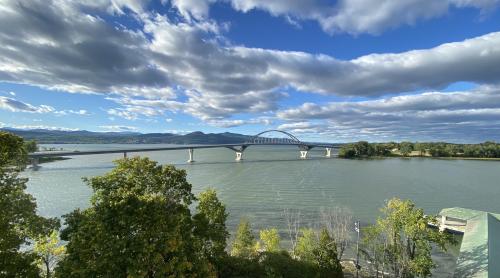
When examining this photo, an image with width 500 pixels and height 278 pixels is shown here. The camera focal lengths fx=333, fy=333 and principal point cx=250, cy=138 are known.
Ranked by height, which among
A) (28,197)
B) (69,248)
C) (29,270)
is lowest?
(29,270)

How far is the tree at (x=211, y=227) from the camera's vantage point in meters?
17.3

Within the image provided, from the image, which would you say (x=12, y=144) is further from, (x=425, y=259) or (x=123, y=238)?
(x=425, y=259)

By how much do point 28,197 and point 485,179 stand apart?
8874 cm

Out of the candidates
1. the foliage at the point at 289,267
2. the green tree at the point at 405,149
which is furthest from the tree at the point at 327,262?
the green tree at the point at 405,149

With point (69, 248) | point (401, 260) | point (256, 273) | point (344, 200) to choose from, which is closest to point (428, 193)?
point (344, 200)

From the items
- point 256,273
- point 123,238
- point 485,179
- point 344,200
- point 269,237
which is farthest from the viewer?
point 485,179

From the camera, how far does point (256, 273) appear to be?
832 inches

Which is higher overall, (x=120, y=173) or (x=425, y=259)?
(x=120, y=173)

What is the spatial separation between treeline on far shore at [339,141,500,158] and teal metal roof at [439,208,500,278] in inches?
5010

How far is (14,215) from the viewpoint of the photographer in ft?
41.6

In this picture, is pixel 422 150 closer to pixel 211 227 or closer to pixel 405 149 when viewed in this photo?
pixel 405 149

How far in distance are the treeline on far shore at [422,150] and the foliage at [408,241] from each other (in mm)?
134300

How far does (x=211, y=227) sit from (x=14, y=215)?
9514mm

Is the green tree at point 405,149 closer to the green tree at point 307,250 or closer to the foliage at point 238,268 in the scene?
the green tree at point 307,250
